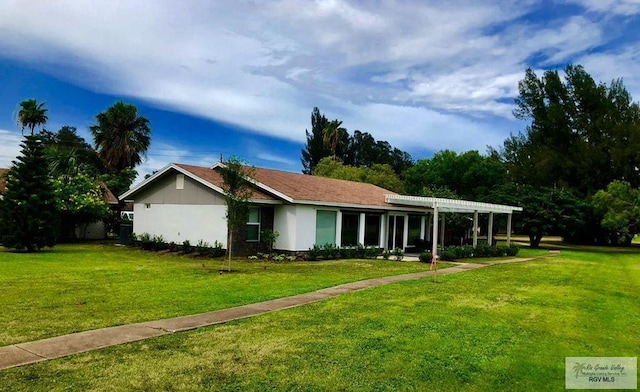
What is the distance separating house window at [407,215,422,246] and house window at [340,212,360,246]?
4621mm

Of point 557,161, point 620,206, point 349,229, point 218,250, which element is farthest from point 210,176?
point 557,161

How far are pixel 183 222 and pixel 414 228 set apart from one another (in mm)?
12736

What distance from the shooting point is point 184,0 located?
15211 millimetres

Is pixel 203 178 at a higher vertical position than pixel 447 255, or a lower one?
higher

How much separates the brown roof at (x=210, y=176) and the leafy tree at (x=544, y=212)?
22.2 m

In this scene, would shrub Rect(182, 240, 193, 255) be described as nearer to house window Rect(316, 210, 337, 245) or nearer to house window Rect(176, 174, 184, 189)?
house window Rect(176, 174, 184, 189)

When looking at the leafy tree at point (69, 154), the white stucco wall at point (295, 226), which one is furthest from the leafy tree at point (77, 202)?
the white stucco wall at point (295, 226)

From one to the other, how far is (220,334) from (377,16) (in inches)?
490

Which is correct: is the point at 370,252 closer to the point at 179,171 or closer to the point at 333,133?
the point at 179,171

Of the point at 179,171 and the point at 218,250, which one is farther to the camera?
the point at 179,171

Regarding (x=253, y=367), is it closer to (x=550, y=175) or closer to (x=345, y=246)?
(x=345, y=246)

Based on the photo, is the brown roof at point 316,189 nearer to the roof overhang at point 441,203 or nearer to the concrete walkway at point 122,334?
the roof overhang at point 441,203

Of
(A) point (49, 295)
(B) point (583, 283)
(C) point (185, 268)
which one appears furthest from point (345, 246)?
(A) point (49, 295)

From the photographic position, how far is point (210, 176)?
22453mm
